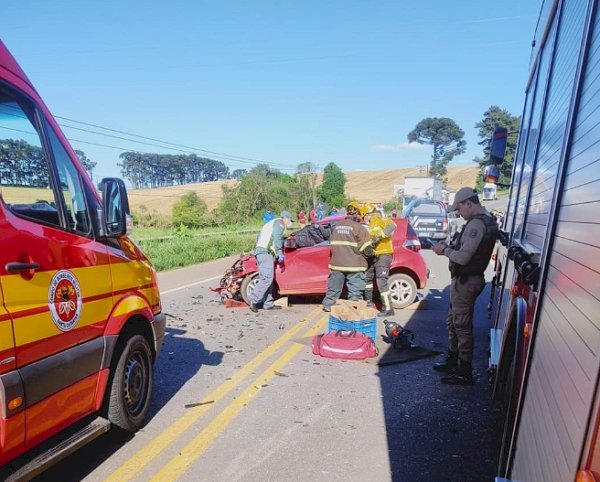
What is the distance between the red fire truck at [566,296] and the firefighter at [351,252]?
4288 mm

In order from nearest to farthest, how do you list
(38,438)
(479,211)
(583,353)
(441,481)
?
1. (583,353)
2. (38,438)
3. (441,481)
4. (479,211)

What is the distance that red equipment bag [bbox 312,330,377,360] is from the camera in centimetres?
558

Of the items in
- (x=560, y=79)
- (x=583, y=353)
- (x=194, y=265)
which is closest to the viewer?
(x=583, y=353)

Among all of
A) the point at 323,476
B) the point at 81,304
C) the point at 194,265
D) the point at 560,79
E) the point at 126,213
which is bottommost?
the point at 194,265

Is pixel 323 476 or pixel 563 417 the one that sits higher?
pixel 563 417

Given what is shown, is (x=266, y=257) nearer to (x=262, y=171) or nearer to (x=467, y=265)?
(x=467, y=265)

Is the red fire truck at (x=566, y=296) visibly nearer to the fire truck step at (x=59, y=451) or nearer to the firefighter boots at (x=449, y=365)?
the firefighter boots at (x=449, y=365)

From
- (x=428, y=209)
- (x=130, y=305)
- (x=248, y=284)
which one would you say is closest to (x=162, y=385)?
(x=130, y=305)

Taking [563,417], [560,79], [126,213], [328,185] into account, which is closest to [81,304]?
[126,213]

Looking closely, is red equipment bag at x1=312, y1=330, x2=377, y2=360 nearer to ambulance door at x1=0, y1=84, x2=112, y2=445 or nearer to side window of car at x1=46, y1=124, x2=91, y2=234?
ambulance door at x1=0, y1=84, x2=112, y2=445

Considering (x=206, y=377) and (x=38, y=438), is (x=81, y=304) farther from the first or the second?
(x=206, y=377)

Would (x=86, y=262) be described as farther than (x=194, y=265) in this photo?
No

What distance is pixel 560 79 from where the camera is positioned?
2932 mm

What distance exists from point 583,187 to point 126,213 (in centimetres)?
281
